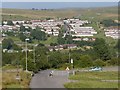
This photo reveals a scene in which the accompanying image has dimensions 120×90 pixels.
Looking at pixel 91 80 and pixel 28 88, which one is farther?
pixel 91 80

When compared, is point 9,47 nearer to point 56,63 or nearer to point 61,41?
point 61,41

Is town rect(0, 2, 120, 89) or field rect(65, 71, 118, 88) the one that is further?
town rect(0, 2, 120, 89)

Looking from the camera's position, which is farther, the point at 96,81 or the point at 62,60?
the point at 62,60

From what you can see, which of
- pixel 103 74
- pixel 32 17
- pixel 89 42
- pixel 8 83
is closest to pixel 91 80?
pixel 103 74

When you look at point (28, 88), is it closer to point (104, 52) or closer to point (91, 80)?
point (91, 80)

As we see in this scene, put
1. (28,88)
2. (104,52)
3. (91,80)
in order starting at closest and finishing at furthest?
(28,88) < (91,80) < (104,52)

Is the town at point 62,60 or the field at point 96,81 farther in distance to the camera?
the town at point 62,60

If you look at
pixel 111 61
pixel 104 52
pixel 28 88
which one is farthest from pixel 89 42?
pixel 28 88

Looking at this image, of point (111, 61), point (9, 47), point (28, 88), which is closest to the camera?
point (28, 88)

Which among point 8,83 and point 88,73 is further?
point 88,73
